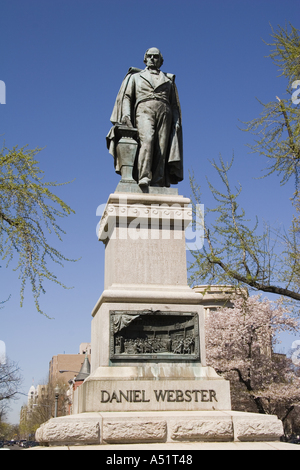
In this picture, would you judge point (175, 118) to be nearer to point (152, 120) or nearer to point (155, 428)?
point (152, 120)

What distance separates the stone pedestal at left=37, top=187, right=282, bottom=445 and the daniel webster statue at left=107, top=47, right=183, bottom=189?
547mm

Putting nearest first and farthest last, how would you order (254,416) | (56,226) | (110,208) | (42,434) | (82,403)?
(42,434)
(254,416)
(82,403)
(110,208)
(56,226)

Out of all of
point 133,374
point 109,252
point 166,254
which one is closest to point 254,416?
point 133,374

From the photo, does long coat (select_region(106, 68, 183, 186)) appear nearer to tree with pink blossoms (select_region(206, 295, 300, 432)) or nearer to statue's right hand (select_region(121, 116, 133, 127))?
statue's right hand (select_region(121, 116, 133, 127))

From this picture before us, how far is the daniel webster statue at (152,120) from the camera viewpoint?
8.85m

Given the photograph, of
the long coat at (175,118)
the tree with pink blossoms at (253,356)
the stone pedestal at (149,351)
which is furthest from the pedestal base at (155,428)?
the tree with pink blossoms at (253,356)

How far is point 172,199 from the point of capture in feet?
27.6

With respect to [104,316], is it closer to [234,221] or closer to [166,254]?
[166,254]

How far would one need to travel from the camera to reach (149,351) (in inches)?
287

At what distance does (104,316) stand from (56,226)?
3448 millimetres

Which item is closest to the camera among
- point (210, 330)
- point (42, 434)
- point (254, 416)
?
point (42, 434)

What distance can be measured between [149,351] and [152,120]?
13.6 feet

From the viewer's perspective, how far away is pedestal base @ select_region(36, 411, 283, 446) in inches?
232
